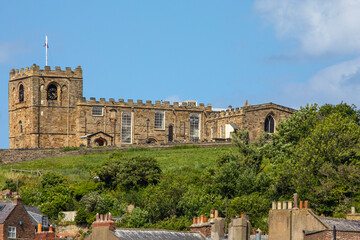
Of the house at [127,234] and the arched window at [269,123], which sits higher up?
the arched window at [269,123]

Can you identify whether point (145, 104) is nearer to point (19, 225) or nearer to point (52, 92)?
point (52, 92)

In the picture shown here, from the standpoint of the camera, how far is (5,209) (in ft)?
173

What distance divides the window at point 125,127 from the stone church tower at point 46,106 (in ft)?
21.0

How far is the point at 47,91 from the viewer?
369 ft

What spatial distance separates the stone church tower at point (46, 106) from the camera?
11069 cm

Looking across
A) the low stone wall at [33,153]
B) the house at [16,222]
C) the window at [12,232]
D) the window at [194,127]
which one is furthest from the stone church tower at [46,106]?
the window at [12,232]

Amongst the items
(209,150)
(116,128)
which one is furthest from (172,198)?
(116,128)

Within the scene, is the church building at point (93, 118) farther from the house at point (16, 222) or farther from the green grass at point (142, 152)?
the house at point (16, 222)

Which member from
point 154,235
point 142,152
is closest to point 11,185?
point 142,152

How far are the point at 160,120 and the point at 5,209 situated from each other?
2568 inches

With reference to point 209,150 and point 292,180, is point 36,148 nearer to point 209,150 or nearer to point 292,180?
point 209,150

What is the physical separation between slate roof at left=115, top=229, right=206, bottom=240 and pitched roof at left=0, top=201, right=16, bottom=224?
17.1 metres

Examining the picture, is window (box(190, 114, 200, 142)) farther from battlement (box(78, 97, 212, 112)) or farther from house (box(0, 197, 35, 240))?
house (box(0, 197, 35, 240))

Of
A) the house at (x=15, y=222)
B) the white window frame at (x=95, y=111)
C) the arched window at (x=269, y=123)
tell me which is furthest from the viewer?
the white window frame at (x=95, y=111)
